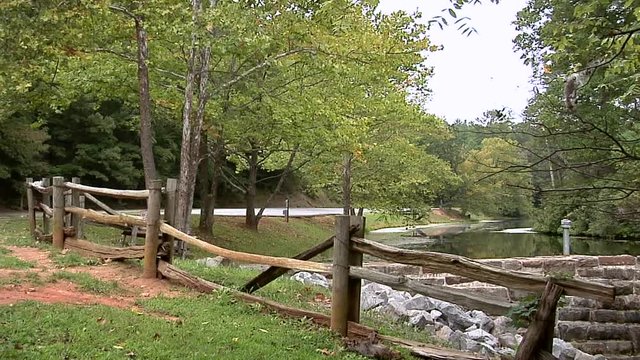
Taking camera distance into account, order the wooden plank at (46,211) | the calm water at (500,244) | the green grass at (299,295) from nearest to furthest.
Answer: the green grass at (299,295) → the wooden plank at (46,211) → the calm water at (500,244)

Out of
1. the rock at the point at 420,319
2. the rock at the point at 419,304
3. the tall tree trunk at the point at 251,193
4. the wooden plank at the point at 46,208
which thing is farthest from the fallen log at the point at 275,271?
the tall tree trunk at the point at 251,193

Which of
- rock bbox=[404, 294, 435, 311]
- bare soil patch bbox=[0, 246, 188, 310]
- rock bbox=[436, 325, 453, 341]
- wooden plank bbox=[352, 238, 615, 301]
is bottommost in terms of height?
rock bbox=[436, 325, 453, 341]

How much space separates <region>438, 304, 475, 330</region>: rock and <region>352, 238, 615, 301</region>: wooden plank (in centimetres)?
361

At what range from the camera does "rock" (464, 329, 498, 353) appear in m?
7.17

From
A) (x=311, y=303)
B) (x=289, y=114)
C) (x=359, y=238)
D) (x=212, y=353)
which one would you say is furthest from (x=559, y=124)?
(x=289, y=114)

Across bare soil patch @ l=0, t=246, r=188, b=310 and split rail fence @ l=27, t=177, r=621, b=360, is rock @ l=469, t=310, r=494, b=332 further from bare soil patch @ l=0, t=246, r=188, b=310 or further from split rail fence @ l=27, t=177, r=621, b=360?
bare soil patch @ l=0, t=246, r=188, b=310

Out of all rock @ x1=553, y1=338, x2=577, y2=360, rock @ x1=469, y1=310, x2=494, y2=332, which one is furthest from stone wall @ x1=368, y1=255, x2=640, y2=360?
rock @ x1=553, y1=338, x2=577, y2=360

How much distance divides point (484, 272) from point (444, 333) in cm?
307

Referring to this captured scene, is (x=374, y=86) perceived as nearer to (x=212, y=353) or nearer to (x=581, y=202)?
(x=581, y=202)

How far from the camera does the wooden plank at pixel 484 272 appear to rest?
3.62 meters

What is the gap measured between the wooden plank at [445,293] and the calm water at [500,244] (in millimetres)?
16218

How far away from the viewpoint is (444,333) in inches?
278

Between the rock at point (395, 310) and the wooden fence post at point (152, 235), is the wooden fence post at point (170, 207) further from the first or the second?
the rock at point (395, 310)

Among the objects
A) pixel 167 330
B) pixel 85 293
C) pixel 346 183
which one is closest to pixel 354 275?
pixel 167 330
